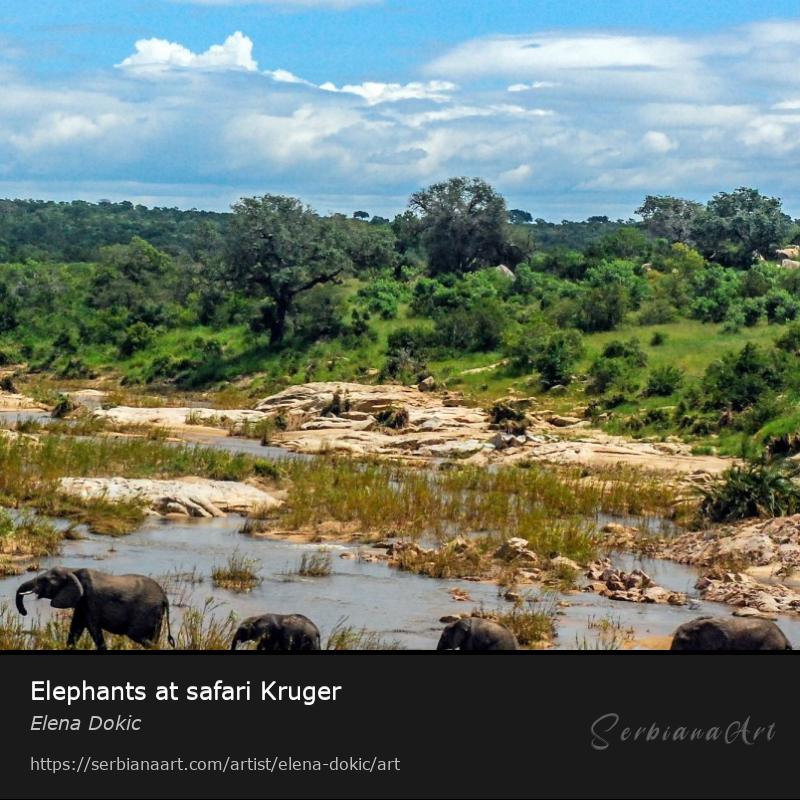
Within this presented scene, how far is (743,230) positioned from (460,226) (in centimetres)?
1572

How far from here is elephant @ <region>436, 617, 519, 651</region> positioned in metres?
14.9

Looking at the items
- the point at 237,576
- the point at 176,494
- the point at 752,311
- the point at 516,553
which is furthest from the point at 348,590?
the point at 752,311

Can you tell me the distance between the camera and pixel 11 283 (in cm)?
7375

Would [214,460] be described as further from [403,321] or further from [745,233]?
[745,233]

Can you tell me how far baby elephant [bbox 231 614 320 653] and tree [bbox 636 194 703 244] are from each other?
264 ft

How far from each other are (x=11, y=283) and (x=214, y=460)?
45.5 meters

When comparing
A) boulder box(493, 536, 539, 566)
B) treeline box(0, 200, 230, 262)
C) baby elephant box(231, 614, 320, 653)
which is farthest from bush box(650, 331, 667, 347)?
treeline box(0, 200, 230, 262)

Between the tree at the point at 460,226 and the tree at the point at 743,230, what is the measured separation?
38.3ft

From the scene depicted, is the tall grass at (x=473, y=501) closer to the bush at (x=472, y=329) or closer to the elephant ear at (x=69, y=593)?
the elephant ear at (x=69, y=593)

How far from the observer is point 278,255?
6150 centimetres

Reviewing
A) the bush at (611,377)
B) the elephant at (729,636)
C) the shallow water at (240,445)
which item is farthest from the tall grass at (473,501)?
the bush at (611,377)

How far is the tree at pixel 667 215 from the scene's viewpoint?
94.6m

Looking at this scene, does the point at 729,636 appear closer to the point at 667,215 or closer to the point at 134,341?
the point at 134,341

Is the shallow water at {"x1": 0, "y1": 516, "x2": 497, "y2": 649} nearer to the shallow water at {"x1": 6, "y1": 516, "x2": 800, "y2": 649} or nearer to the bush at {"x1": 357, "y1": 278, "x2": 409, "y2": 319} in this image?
the shallow water at {"x1": 6, "y1": 516, "x2": 800, "y2": 649}
